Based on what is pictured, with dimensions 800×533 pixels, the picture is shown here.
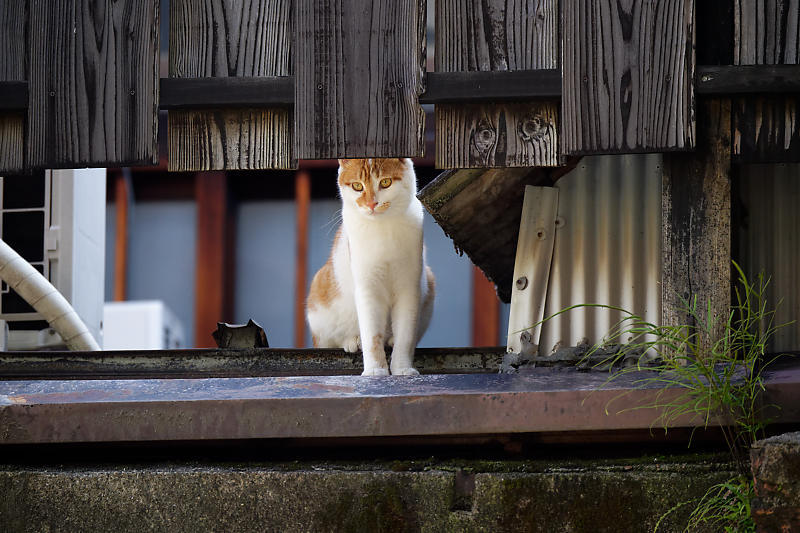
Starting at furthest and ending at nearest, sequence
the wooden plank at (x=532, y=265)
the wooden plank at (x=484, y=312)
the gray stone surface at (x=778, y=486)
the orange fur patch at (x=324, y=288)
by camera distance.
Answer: the wooden plank at (x=484, y=312) → the orange fur patch at (x=324, y=288) → the wooden plank at (x=532, y=265) → the gray stone surface at (x=778, y=486)

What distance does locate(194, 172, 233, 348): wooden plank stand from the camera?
877 cm

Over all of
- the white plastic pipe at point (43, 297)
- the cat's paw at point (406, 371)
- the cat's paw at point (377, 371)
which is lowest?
the cat's paw at point (406, 371)

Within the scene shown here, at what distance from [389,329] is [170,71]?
1.99m

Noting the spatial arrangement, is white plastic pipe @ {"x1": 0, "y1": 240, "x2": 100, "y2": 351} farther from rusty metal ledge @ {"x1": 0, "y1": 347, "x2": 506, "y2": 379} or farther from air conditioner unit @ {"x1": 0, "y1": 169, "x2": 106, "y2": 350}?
rusty metal ledge @ {"x1": 0, "y1": 347, "x2": 506, "y2": 379}

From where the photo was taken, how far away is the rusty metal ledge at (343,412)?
2.27m

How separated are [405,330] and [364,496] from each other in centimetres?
168

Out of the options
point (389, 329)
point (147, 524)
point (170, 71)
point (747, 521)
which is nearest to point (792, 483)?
point (747, 521)

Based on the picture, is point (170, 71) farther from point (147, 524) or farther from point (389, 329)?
point (389, 329)

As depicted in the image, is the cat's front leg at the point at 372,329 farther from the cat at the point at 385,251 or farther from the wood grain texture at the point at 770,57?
the wood grain texture at the point at 770,57

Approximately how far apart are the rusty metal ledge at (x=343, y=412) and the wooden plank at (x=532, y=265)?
0.54 metres

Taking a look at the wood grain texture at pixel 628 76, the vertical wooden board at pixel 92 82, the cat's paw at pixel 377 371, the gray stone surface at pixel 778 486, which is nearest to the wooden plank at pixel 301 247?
the cat's paw at pixel 377 371

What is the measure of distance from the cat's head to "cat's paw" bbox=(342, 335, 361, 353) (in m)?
0.60

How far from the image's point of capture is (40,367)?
3.29m

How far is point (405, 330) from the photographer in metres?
3.91
